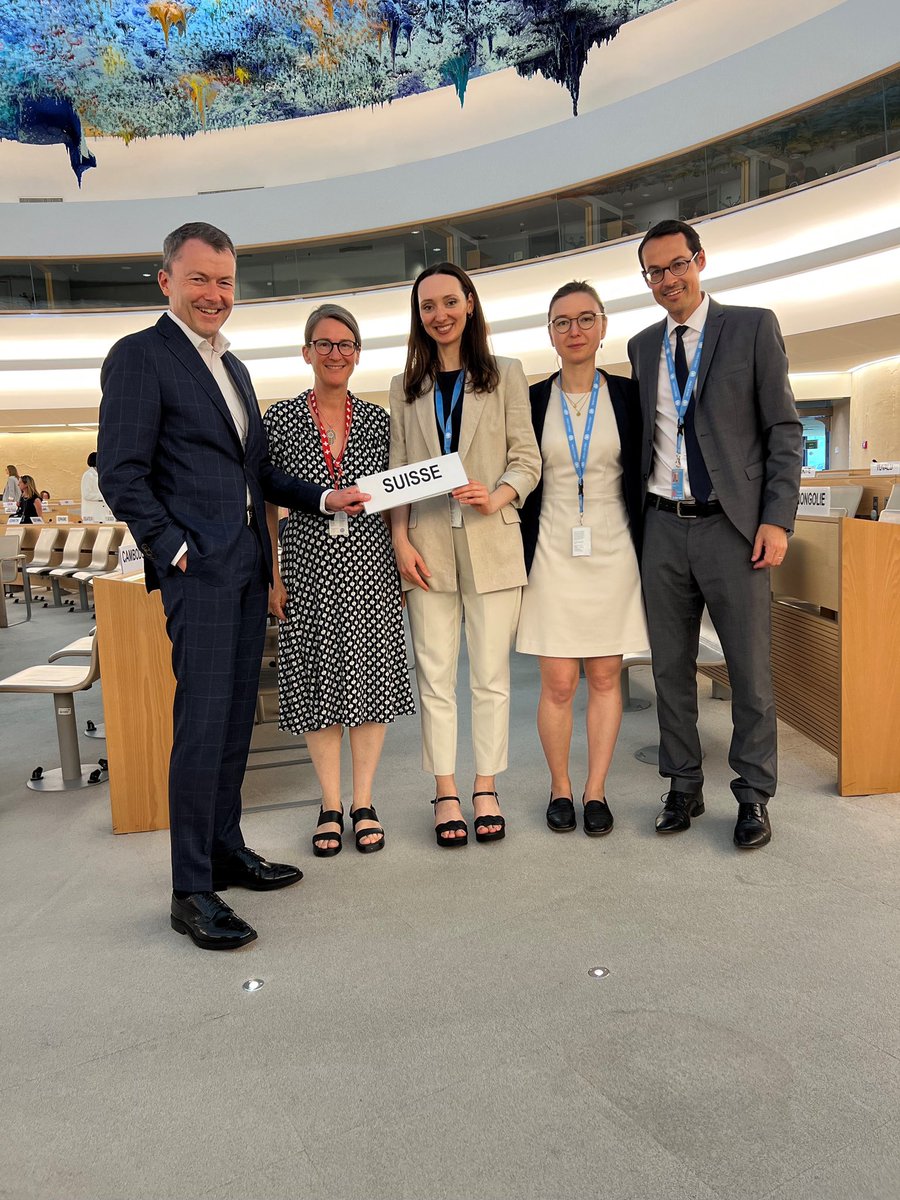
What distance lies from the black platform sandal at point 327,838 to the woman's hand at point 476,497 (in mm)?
1104

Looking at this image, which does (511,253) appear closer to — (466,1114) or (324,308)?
(324,308)

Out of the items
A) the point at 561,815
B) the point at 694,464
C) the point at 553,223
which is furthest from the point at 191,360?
the point at 553,223

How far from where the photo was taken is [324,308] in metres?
2.49

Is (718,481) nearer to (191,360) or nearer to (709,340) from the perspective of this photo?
(709,340)

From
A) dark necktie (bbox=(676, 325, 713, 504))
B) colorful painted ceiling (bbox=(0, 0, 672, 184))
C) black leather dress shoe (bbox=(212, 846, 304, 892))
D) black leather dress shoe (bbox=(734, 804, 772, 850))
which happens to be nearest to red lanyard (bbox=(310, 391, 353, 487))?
dark necktie (bbox=(676, 325, 713, 504))

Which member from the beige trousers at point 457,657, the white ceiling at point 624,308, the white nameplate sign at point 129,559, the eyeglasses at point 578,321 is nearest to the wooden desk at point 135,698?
the white nameplate sign at point 129,559

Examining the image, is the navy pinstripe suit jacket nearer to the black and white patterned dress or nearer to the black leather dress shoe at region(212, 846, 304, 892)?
the black and white patterned dress

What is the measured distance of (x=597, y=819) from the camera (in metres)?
2.71

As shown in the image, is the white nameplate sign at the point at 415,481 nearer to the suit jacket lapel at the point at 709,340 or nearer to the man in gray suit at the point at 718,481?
the man in gray suit at the point at 718,481

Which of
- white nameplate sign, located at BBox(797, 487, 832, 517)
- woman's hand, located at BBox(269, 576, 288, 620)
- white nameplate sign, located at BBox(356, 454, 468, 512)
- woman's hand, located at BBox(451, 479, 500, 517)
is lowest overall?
woman's hand, located at BBox(269, 576, 288, 620)

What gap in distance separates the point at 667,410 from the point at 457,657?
1010mm

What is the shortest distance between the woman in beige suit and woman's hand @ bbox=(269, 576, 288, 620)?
14.8 inches

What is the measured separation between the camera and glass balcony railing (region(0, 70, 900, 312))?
31.7 feet

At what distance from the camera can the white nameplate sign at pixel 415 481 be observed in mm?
2373
